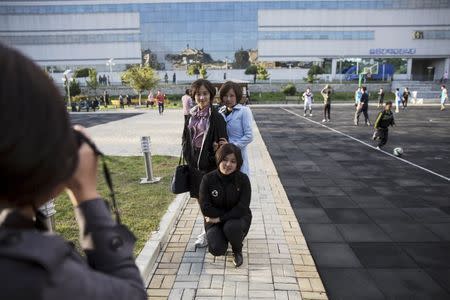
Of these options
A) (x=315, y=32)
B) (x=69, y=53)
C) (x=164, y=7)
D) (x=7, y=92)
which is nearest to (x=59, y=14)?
(x=69, y=53)

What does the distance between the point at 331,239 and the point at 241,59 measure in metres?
64.7

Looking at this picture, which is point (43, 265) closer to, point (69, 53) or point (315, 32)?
point (315, 32)

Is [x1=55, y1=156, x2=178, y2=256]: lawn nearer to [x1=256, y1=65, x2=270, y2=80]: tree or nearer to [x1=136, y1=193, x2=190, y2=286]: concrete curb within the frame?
[x1=136, y1=193, x2=190, y2=286]: concrete curb

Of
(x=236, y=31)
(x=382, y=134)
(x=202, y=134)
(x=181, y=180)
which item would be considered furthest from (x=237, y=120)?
(x=236, y=31)

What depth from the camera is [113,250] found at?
0.97 m

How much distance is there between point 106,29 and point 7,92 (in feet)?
229

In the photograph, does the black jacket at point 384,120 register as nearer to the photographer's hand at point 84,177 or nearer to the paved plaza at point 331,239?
the paved plaza at point 331,239

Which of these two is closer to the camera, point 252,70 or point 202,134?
point 202,134

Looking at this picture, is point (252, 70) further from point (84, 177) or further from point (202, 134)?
point (84, 177)

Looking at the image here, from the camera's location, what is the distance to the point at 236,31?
216ft

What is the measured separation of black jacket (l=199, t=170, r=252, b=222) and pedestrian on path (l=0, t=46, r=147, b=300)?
303 cm

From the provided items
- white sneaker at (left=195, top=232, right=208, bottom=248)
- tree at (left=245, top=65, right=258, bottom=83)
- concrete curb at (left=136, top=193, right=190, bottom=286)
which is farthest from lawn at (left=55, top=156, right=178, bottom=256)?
tree at (left=245, top=65, right=258, bottom=83)

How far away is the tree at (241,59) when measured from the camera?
66438 mm

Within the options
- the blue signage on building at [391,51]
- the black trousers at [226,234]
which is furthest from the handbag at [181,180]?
the blue signage on building at [391,51]
